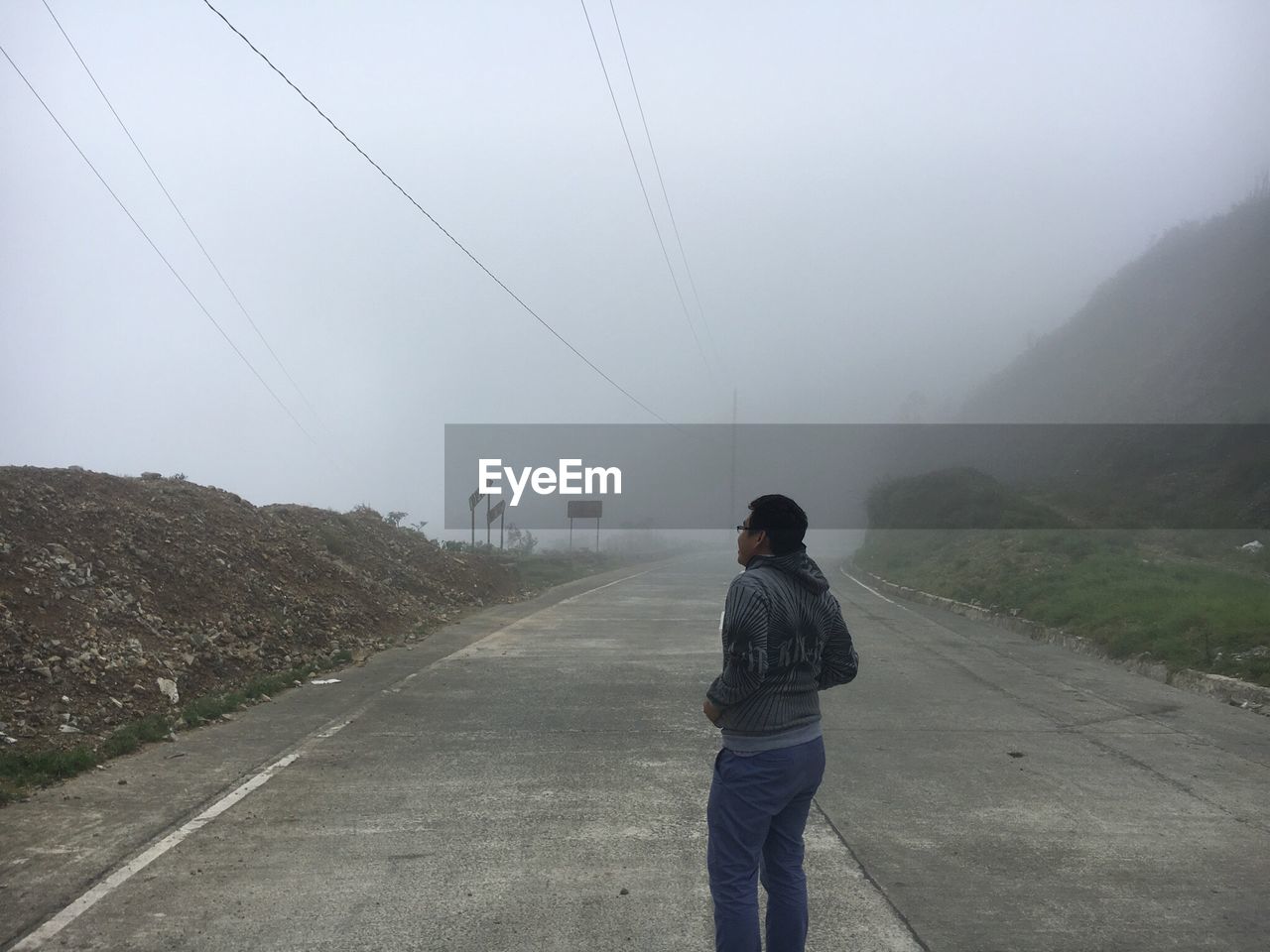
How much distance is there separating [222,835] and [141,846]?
42cm

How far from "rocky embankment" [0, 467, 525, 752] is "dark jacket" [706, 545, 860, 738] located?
261 inches

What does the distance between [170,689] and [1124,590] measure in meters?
16.1

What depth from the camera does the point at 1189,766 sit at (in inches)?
Answer: 313

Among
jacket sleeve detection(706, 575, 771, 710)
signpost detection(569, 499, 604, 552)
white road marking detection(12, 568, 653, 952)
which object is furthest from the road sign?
jacket sleeve detection(706, 575, 771, 710)

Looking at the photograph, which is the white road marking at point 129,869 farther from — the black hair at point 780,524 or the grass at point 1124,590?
the grass at point 1124,590

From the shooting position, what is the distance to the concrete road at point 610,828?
4.65 metres

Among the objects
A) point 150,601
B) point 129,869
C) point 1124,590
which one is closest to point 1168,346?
point 1124,590

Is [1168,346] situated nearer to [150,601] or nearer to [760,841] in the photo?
[150,601]

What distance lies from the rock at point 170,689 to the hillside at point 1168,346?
36585mm

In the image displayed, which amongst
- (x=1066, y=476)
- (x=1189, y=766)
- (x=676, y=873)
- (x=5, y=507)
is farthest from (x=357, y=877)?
(x=1066, y=476)

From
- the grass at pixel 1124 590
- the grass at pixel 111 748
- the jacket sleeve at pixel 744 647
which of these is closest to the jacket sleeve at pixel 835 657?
the jacket sleeve at pixel 744 647

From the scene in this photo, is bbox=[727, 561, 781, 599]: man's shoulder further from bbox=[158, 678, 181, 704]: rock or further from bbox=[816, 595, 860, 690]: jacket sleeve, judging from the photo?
bbox=[158, 678, 181, 704]: rock

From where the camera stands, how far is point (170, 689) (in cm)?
1014

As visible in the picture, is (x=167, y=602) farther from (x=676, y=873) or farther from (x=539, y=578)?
(x=539, y=578)
